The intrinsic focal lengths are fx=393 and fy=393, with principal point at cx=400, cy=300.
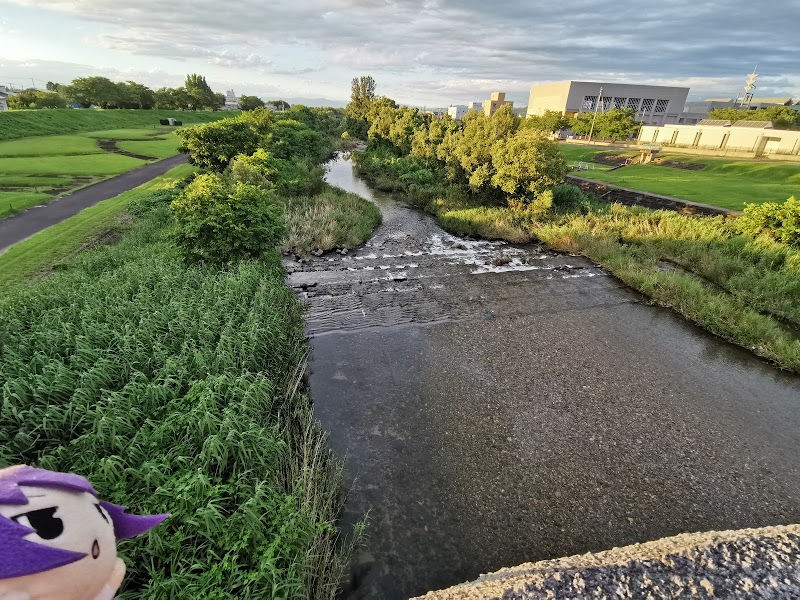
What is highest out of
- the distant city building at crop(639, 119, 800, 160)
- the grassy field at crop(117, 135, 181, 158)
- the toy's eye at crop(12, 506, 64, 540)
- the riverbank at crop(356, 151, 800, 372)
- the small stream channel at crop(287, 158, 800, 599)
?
the distant city building at crop(639, 119, 800, 160)

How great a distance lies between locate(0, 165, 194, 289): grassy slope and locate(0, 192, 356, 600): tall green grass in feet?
10.8

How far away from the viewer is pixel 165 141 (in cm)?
4666

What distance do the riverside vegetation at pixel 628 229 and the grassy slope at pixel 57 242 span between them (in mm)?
17297

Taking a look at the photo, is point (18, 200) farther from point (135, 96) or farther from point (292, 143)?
point (135, 96)

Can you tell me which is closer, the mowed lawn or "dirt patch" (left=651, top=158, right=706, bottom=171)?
the mowed lawn

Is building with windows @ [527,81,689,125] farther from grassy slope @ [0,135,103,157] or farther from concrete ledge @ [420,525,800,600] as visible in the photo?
concrete ledge @ [420,525,800,600]

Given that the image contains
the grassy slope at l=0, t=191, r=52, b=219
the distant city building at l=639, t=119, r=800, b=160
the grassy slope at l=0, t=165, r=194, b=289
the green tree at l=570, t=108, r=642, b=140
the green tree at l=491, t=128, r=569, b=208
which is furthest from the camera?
the green tree at l=570, t=108, r=642, b=140

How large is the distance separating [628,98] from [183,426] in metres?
127

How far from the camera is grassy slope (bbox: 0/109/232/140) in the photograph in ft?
135

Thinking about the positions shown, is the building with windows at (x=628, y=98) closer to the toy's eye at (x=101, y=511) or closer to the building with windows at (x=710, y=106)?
the building with windows at (x=710, y=106)

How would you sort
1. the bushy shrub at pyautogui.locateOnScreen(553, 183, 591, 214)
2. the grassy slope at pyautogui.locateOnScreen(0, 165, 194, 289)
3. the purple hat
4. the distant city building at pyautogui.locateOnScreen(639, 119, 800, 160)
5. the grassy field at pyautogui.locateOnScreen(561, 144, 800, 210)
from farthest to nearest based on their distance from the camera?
the distant city building at pyautogui.locateOnScreen(639, 119, 800, 160) → the grassy field at pyautogui.locateOnScreen(561, 144, 800, 210) → the bushy shrub at pyautogui.locateOnScreen(553, 183, 591, 214) → the grassy slope at pyautogui.locateOnScreen(0, 165, 194, 289) → the purple hat

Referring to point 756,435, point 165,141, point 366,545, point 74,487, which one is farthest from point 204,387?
point 165,141

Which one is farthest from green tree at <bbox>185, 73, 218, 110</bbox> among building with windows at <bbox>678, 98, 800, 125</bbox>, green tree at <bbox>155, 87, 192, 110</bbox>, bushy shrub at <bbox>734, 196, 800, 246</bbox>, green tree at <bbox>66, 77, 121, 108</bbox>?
building with windows at <bbox>678, 98, 800, 125</bbox>

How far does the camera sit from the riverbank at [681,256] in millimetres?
12852
